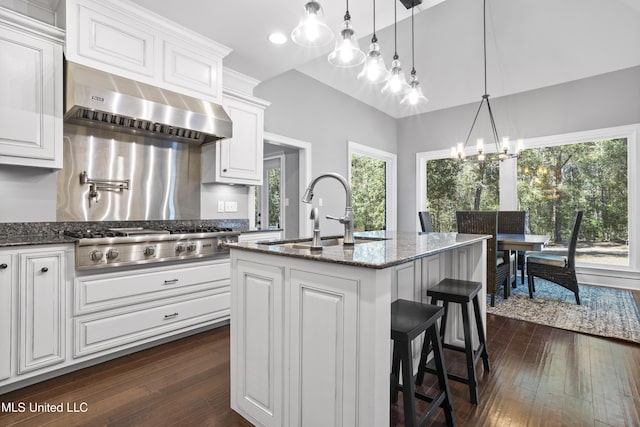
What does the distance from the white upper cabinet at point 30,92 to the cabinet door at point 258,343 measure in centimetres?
168

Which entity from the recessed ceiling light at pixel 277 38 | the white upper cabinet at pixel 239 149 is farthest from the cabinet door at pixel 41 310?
the recessed ceiling light at pixel 277 38

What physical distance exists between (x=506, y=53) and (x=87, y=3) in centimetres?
482

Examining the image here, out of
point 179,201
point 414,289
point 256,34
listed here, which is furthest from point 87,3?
point 414,289

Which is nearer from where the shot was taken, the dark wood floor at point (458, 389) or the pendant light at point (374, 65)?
the dark wood floor at point (458, 389)

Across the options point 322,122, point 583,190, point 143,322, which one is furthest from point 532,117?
point 143,322

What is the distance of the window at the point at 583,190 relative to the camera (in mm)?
4359

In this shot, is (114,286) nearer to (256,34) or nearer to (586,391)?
(256,34)

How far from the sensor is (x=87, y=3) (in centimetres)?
224

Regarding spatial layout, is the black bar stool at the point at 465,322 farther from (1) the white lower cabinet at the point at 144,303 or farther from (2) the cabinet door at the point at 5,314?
(2) the cabinet door at the point at 5,314

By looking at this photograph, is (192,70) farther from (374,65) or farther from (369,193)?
(369,193)

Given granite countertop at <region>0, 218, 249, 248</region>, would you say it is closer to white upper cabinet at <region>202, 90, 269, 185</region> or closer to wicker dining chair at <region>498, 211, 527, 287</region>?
white upper cabinet at <region>202, 90, 269, 185</region>

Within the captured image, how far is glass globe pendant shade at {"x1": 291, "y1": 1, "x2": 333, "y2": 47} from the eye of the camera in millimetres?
1651

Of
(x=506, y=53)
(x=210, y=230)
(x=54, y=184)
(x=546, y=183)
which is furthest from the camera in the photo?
(x=546, y=183)

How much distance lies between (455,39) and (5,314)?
17.5 ft
